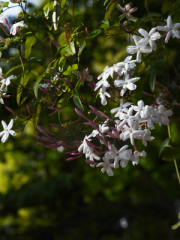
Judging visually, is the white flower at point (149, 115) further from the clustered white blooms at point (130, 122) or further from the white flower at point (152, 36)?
the white flower at point (152, 36)

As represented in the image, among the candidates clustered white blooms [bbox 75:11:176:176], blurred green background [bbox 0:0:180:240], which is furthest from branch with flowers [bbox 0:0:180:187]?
blurred green background [bbox 0:0:180:240]

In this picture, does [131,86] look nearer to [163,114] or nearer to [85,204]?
[163,114]

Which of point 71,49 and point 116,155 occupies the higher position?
point 71,49

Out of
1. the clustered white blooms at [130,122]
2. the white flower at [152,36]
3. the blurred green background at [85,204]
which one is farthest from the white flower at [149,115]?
the blurred green background at [85,204]

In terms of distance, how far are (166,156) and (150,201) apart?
3620 mm

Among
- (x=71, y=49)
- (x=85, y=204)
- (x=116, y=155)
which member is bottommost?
(x=85, y=204)

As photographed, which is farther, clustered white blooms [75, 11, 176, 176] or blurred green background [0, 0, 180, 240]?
blurred green background [0, 0, 180, 240]

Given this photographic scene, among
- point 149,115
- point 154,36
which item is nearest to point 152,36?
point 154,36

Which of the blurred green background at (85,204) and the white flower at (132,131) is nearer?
the white flower at (132,131)

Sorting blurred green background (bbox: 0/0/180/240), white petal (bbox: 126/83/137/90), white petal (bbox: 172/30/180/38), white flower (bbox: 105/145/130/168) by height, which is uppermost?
white petal (bbox: 172/30/180/38)

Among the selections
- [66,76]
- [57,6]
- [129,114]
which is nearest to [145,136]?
[129,114]

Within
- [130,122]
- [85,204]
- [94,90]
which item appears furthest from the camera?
[85,204]

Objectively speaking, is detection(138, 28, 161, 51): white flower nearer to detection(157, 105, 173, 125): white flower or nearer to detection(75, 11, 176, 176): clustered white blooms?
detection(75, 11, 176, 176): clustered white blooms

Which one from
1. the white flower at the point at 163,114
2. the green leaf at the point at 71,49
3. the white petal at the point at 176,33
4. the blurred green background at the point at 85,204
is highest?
the white petal at the point at 176,33
